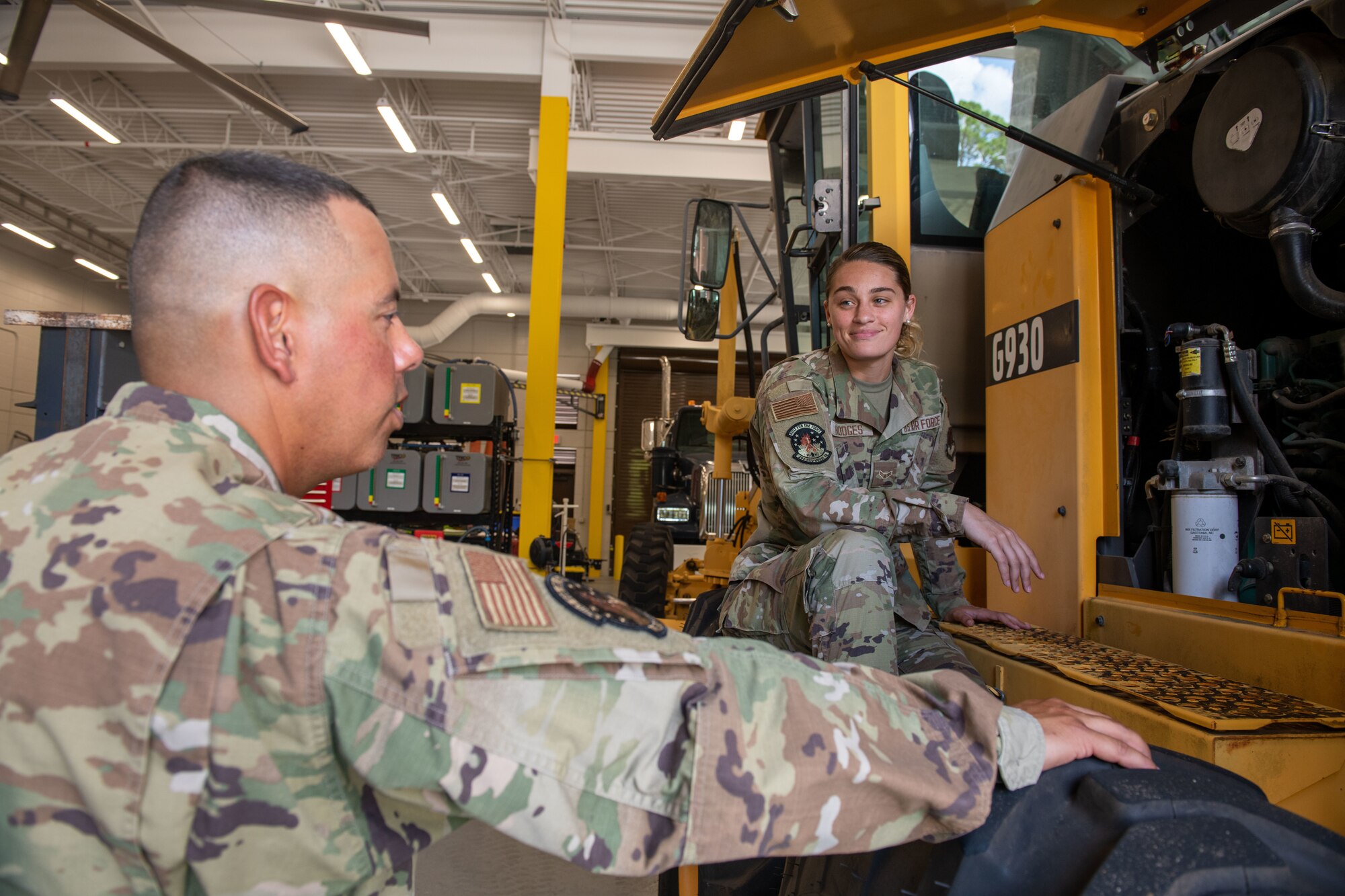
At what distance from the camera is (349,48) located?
8.13 m

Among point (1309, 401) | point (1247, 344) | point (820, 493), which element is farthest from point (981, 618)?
point (1247, 344)

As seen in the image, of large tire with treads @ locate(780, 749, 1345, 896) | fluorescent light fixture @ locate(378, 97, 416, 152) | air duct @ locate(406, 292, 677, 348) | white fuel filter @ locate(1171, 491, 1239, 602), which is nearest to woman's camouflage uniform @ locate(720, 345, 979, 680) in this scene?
white fuel filter @ locate(1171, 491, 1239, 602)

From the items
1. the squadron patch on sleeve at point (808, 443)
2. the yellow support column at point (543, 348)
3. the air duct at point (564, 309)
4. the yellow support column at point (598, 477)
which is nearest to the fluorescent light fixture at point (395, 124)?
the yellow support column at point (543, 348)

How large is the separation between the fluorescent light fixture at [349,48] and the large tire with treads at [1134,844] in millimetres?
8680

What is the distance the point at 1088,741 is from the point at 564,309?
49.7 ft

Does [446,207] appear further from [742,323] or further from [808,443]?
[808,443]

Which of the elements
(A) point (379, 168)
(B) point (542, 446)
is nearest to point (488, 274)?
(A) point (379, 168)

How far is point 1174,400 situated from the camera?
1967 mm

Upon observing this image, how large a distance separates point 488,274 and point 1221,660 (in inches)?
602

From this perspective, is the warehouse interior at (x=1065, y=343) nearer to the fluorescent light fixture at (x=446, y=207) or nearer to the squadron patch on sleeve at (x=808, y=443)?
the squadron patch on sleeve at (x=808, y=443)

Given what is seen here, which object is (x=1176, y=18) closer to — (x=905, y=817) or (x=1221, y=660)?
(x=1221, y=660)

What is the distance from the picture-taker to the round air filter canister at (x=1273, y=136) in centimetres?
143

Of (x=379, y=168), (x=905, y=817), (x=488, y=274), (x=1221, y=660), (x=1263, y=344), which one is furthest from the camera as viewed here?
(x=488, y=274)

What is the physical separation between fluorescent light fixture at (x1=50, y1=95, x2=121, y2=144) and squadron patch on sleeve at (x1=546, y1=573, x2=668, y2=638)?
11.8m
